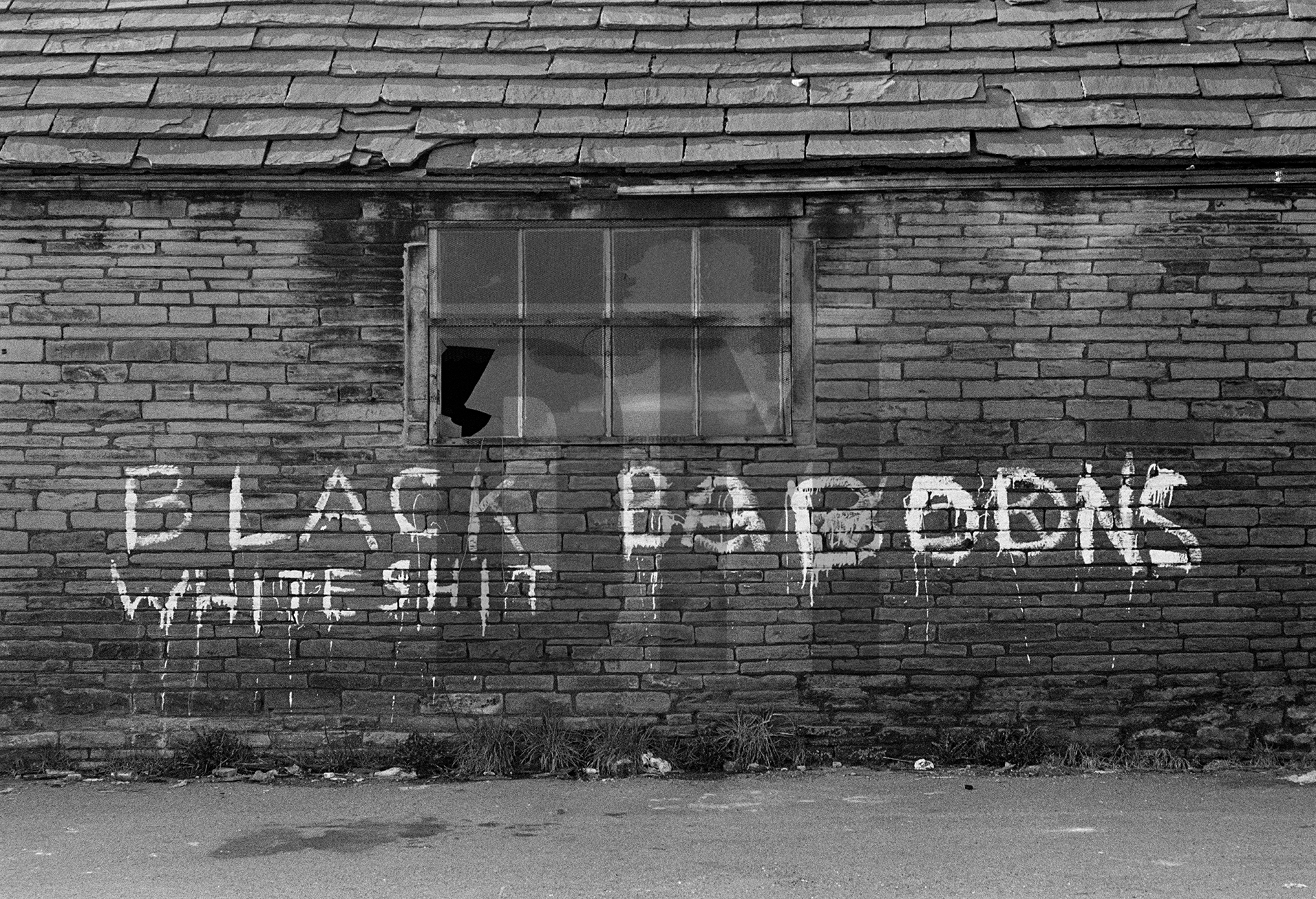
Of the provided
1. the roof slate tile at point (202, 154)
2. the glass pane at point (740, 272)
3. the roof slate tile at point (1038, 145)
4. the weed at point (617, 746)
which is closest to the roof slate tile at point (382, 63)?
the roof slate tile at point (202, 154)

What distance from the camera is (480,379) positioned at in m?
6.35

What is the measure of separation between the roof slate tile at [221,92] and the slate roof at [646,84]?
0.04 ft

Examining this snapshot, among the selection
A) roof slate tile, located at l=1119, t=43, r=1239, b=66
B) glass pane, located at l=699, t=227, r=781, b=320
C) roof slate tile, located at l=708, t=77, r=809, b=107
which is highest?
roof slate tile, located at l=1119, t=43, r=1239, b=66

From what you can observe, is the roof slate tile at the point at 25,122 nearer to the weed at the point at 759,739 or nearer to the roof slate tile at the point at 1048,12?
the weed at the point at 759,739

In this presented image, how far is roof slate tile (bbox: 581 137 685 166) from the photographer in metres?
6.16

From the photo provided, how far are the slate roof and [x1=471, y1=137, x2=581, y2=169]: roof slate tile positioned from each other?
0.04 ft

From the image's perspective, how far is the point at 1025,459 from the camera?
6258mm

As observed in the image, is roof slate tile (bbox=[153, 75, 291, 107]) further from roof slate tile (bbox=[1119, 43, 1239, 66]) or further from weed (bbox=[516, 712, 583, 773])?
roof slate tile (bbox=[1119, 43, 1239, 66])

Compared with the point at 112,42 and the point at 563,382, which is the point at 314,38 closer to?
the point at 112,42

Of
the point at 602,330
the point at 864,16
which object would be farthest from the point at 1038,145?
the point at 602,330

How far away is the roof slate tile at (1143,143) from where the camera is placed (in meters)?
6.10

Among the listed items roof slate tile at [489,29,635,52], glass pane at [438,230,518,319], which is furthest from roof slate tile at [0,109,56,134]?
roof slate tile at [489,29,635,52]

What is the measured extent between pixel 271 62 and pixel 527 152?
1.55m

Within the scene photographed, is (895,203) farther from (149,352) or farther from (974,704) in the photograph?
(149,352)
